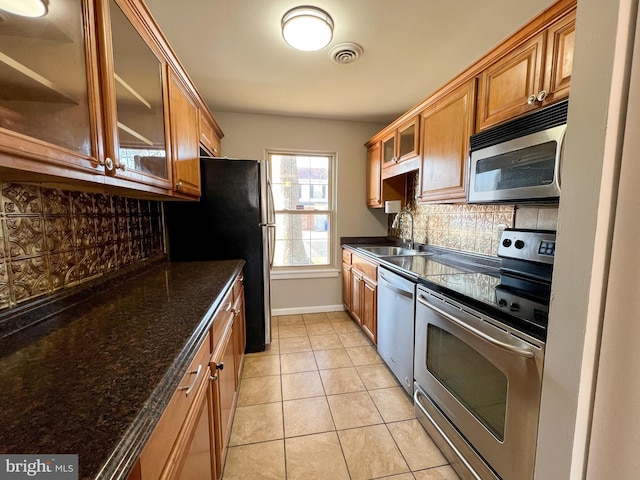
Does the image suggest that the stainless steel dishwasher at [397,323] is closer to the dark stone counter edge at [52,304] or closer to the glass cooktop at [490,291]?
the glass cooktop at [490,291]

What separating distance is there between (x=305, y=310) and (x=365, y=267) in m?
1.23

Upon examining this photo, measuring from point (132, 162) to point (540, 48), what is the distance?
1.93 metres

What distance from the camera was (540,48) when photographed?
51.0 inches

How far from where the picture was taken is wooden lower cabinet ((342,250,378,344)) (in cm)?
247

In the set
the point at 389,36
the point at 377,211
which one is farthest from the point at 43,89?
the point at 377,211

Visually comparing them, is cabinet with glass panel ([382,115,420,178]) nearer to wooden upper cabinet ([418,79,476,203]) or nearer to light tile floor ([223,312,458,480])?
wooden upper cabinet ([418,79,476,203])

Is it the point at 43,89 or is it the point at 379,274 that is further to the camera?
the point at 379,274

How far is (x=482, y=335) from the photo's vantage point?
3.74ft

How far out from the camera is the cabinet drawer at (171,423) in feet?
1.84

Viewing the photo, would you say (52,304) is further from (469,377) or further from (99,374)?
(469,377)

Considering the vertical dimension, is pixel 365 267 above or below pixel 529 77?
below

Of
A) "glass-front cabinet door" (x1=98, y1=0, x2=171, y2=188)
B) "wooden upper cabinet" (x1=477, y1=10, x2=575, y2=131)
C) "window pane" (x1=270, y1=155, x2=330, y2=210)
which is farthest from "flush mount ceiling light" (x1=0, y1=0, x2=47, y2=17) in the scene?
"window pane" (x1=270, y1=155, x2=330, y2=210)

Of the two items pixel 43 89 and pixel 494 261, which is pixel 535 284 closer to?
pixel 494 261

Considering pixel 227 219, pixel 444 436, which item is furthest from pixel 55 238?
pixel 444 436
